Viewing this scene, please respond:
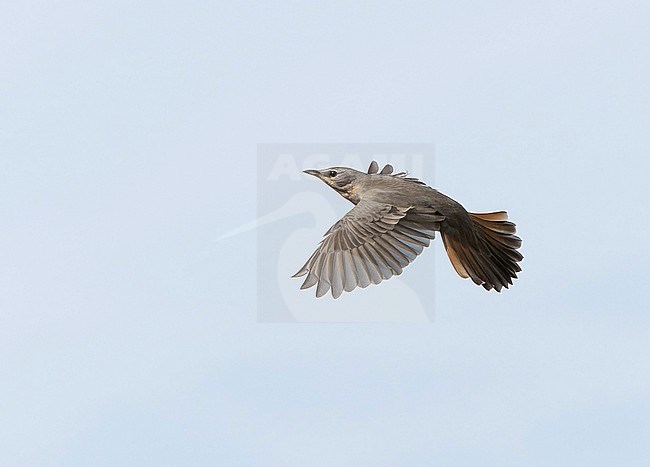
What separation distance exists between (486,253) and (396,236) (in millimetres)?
1125

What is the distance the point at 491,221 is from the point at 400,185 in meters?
0.98

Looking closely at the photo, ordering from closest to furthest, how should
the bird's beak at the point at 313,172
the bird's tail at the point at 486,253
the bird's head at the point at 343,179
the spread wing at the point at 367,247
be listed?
the spread wing at the point at 367,247, the bird's tail at the point at 486,253, the bird's head at the point at 343,179, the bird's beak at the point at 313,172

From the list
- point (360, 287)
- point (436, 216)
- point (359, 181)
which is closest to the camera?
point (360, 287)

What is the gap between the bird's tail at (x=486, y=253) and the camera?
9781 millimetres

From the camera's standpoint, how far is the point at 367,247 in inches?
355

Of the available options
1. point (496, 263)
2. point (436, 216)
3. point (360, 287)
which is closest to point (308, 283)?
Result: point (360, 287)

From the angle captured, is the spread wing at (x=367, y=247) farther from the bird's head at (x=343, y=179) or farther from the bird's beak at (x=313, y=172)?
the bird's beak at (x=313, y=172)

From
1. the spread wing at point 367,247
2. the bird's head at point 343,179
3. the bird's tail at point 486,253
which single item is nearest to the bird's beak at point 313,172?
the bird's head at point 343,179

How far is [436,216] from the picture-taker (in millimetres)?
9453

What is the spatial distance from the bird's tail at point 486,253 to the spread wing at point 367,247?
0.46m

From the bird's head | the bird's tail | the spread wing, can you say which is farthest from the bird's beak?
the bird's tail

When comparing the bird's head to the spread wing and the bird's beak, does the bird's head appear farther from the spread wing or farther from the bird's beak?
the spread wing

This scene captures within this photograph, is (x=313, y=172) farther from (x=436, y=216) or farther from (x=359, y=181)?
(x=436, y=216)

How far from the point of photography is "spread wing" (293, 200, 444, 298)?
8828 millimetres
